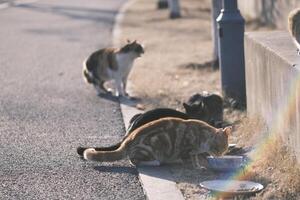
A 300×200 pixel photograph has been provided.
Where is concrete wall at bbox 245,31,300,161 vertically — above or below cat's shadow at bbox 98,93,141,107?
above

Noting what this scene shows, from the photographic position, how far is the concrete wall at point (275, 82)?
24.8 ft

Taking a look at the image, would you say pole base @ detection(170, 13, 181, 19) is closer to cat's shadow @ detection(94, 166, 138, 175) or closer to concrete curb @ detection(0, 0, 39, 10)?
concrete curb @ detection(0, 0, 39, 10)

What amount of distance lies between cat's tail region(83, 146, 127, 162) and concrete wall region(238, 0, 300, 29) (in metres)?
9.80

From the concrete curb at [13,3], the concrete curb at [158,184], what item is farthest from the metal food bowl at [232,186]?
the concrete curb at [13,3]

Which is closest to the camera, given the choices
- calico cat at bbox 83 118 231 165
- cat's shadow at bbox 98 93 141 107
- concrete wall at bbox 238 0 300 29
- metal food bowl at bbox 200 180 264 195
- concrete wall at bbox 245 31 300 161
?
metal food bowl at bbox 200 180 264 195

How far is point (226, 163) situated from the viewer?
7.91 metres

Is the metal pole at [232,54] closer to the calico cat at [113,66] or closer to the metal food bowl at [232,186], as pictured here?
the calico cat at [113,66]

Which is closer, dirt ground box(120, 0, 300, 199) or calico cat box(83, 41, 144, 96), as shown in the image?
dirt ground box(120, 0, 300, 199)

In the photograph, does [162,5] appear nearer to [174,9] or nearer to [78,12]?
[78,12]

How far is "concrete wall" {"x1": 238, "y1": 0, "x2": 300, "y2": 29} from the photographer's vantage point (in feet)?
61.7

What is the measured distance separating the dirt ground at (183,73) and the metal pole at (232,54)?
1.28 feet

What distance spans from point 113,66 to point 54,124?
224cm

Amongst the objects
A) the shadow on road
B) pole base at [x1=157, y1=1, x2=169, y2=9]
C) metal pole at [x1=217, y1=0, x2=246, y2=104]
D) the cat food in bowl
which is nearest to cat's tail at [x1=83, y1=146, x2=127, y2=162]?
the cat food in bowl

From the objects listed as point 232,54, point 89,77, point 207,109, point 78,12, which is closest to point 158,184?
point 207,109
